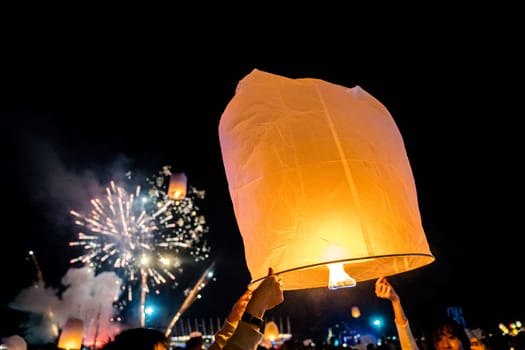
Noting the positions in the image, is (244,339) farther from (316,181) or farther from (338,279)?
(316,181)

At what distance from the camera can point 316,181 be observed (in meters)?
2.13

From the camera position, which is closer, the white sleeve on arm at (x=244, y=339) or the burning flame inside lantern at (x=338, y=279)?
the white sleeve on arm at (x=244, y=339)

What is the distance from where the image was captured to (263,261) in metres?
2.15

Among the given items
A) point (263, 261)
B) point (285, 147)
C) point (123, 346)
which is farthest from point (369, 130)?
point (123, 346)

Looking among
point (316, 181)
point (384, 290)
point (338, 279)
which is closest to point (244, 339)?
point (338, 279)

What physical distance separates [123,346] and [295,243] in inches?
36.6

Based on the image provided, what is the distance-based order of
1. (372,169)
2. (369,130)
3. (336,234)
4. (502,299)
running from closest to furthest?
(336,234), (372,169), (369,130), (502,299)

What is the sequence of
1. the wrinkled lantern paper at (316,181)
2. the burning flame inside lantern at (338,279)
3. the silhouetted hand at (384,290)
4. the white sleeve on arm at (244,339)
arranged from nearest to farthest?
1. the white sleeve on arm at (244,339)
2. the wrinkled lantern paper at (316,181)
3. the burning flame inside lantern at (338,279)
4. the silhouetted hand at (384,290)

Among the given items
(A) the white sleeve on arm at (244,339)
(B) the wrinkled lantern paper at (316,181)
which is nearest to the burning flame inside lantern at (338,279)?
(B) the wrinkled lantern paper at (316,181)

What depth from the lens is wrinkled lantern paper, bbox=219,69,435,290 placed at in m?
2.04

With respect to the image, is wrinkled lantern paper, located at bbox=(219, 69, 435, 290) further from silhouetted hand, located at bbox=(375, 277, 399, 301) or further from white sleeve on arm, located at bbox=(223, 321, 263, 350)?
white sleeve on arm, located at bbox=(223, 321, 263, 350)

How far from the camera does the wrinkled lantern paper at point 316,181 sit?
2045mm

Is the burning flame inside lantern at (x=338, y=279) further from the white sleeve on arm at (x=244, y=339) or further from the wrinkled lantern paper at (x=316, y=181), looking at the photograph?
the white sleeve on arm at (x=244, y=339)

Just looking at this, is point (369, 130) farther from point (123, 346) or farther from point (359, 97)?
point (123, 346)
